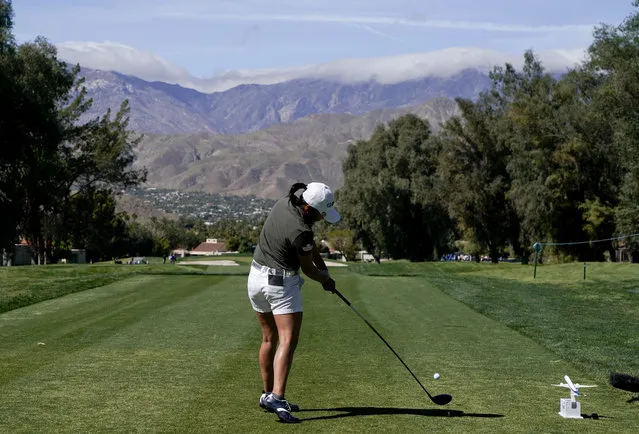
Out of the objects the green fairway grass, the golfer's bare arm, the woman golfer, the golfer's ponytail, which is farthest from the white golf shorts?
the green fairway grass

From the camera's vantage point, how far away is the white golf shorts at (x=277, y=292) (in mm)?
8273

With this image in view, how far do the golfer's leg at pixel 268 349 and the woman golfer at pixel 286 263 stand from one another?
2cm

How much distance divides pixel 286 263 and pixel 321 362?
10.2 feet

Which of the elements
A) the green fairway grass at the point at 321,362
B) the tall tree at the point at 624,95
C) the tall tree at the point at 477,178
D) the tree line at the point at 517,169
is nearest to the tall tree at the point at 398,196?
the tree line at the point at 517,169

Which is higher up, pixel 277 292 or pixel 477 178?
pixel 477 178

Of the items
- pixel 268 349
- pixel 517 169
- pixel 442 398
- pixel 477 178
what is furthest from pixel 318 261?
pixel 477 178

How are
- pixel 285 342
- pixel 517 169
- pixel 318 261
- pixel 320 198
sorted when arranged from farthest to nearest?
pixel 517 169 < pixel 318 261 < pixel 285 342 < pixel 320 198

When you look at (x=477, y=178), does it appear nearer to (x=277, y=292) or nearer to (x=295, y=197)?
(x=295, y=197)

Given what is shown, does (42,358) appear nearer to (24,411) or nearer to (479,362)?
(24,411)

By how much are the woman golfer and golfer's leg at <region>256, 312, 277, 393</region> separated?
0.06ft

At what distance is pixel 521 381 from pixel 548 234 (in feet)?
174

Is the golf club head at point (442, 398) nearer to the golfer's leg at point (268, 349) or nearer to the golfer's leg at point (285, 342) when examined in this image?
the golfer's leg at point (285, 342)

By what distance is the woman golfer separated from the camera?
8.22 m

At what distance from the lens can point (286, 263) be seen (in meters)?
8.30
